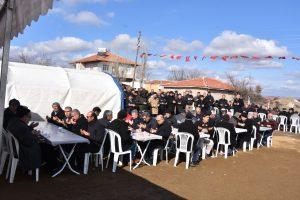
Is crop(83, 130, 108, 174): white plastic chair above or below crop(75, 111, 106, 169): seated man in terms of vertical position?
below

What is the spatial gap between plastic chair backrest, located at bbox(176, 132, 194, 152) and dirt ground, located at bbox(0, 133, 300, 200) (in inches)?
19.4

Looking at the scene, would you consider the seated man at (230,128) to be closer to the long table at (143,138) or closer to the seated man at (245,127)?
the seated man at (245,127)

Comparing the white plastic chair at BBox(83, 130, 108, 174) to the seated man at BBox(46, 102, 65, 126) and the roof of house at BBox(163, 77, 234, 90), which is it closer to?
the seated man at BBox(46, 102, 65, 126)

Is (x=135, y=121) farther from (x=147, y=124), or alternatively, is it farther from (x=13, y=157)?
(x=13, y=157)

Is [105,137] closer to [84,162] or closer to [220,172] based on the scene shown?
[84,162]

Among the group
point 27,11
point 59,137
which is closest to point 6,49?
point 27,11

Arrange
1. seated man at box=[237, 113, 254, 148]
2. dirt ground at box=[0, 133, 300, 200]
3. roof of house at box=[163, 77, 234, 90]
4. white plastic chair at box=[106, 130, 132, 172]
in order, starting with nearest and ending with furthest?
1. dirt ground at box=[0, 133, 300, 200]
2. white plastic chair at box=[106, 130, 132, 172]
3. seated man at box=[237, 113, 254, 148]
4. roof of house at box=[163, 77, 234, 90]

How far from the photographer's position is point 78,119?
28.6 feet

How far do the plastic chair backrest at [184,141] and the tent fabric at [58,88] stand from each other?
5010 millimetres

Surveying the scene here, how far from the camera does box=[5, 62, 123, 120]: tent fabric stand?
12.0 metres

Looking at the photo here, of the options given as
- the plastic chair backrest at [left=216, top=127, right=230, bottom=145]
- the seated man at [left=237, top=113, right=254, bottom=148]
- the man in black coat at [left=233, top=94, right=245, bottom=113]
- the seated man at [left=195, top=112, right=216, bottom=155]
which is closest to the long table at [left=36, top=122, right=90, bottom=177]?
the seated man at [left=195, top=112, right=216, bottom=155]

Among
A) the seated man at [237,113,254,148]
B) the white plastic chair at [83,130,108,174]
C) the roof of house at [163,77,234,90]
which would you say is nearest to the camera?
the white plastic chair at [83,130,108,174]

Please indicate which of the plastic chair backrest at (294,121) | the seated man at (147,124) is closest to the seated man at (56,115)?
the seated man at (147,124)

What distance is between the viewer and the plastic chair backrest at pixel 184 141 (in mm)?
9688
